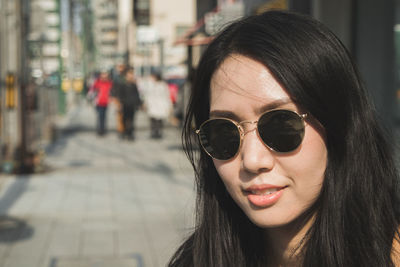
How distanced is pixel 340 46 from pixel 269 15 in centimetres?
18

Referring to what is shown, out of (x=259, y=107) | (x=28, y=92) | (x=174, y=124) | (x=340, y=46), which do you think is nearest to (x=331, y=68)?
(x=340, y=46)

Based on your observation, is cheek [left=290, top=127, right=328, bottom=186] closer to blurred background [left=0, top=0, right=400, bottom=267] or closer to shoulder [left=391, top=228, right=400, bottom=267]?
shoulder [left=391, top=228, right=400, bottom=267]

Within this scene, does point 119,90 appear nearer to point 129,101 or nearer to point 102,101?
point 129,101

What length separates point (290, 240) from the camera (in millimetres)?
1507

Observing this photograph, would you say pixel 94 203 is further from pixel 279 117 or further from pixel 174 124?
pixel 174 124

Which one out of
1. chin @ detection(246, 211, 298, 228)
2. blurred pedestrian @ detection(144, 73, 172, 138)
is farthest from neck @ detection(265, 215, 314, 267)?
blurred pedestrian @ detection(144, 73, 172, 138)

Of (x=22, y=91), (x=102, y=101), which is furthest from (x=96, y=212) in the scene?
(x=102, y=101)

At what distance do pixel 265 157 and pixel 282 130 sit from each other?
7cm

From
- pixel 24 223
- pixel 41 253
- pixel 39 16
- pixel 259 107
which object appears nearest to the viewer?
pixel 259 107

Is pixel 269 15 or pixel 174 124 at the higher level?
pixel 269 15

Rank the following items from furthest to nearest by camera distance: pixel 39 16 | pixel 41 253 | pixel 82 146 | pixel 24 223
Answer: pixel 82 146
pixel 39 16
pixel 24 223
pixel 41 253

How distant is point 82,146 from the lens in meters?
14.8

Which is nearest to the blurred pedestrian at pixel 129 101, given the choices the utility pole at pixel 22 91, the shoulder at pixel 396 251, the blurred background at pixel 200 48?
the blurred background at pixel 200 48

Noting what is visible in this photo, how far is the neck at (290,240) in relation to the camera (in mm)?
1493
